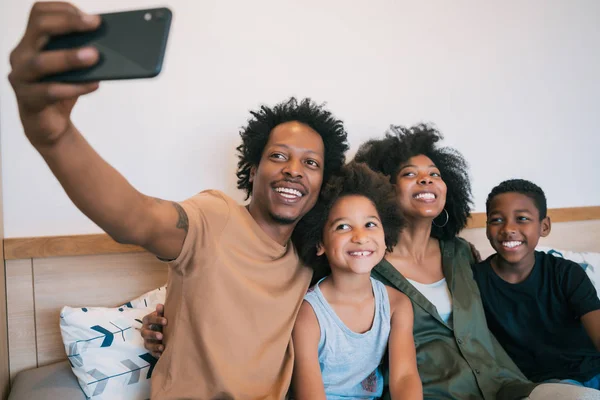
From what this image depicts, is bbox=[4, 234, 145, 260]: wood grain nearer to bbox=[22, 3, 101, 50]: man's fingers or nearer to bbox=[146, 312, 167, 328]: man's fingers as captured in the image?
bbox=[146, 312, 167, 328]: man's fingers

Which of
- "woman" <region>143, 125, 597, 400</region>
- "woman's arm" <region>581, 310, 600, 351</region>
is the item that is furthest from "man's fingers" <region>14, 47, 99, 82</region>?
"woman's arm" <region>581, 310, 600, 351</region>

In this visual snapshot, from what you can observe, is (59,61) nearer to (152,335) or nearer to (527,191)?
(152,335)

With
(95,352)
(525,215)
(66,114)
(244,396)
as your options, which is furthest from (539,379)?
(66,114)

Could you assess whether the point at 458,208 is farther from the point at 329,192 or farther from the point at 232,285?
the point at 232,285

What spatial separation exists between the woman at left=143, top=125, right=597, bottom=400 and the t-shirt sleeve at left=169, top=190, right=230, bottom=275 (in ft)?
0.99

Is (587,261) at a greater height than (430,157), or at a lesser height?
lesser

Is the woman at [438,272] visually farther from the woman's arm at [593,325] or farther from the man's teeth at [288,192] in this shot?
the man's teeth at [288,192]

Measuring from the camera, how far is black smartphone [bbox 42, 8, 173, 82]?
62cm

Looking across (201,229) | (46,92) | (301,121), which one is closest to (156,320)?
(201,229)

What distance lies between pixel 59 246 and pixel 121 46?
1.20m

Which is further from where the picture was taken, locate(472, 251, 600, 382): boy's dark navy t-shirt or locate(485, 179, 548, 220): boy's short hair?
locate(485, 179, 548, 220): boy's short hair

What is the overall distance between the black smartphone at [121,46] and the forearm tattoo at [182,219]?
459 millimetres

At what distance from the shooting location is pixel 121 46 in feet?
2.06

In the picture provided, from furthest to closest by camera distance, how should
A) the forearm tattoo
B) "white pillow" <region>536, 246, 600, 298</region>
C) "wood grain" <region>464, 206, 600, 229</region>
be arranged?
1. "wood grain" <region>464, 206, 600, 229</region>
2. "white pillow" <region>536, 246, 600, 298</region>
3. the forearm tattoo
